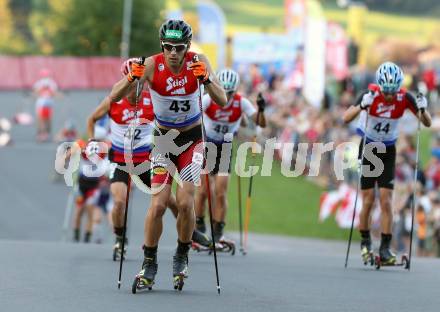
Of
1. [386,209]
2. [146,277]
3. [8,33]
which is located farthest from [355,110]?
[8,33]

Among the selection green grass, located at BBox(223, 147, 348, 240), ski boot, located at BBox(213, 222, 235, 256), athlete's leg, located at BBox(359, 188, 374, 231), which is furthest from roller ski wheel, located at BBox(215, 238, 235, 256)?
green grass, located at BBox(223, 147, 348, 240)

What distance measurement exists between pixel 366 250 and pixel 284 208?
14112 millimetres

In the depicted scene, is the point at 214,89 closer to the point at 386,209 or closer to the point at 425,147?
the point at 386,209

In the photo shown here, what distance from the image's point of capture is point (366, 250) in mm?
14859

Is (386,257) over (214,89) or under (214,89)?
under

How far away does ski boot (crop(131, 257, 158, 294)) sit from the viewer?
1064cm

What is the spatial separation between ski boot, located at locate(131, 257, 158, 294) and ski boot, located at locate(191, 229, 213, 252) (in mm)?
4493

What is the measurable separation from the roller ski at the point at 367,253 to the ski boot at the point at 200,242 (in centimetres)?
202

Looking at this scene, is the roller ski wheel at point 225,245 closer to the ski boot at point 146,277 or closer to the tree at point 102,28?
the ski boot at point 146,277

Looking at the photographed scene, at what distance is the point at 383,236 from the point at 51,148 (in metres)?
23.0

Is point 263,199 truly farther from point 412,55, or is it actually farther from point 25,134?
point 412,55

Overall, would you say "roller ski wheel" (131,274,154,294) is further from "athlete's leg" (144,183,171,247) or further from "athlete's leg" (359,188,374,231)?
"athlete's leg" (359,188,374,231)

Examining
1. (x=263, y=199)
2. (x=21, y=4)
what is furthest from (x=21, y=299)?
(x=21, y=4)

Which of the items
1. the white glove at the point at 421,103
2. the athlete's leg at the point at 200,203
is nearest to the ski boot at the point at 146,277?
the white glove at the point at 421,103
